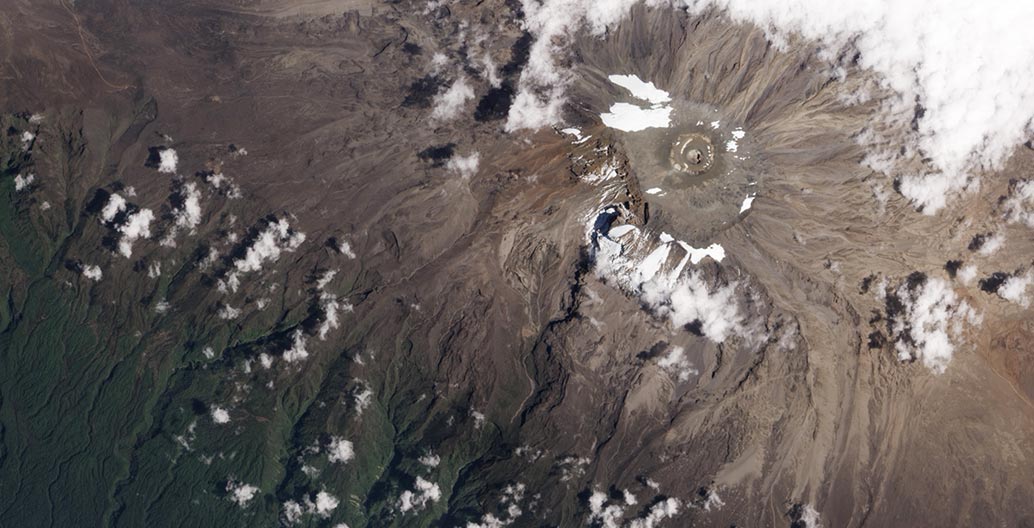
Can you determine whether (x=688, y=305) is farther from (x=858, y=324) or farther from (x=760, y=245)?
(x=858, y=324)

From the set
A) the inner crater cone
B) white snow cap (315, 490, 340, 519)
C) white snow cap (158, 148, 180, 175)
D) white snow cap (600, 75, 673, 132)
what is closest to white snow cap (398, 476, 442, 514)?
white snow cap (315, 490, 340, 519)

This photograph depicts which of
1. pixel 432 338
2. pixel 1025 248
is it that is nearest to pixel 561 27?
pixel 432 338

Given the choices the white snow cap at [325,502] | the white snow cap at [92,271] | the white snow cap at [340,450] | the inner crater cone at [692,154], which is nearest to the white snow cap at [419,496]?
the white snow cap at [340,450]

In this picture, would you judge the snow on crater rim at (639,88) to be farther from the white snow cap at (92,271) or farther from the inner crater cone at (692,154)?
the white snow cap at (92,271)

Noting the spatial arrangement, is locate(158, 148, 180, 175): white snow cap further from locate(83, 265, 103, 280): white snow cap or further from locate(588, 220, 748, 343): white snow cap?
locate(588, 220, 748, 343): white snow cap

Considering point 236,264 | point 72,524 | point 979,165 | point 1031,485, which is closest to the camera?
point 979,165
